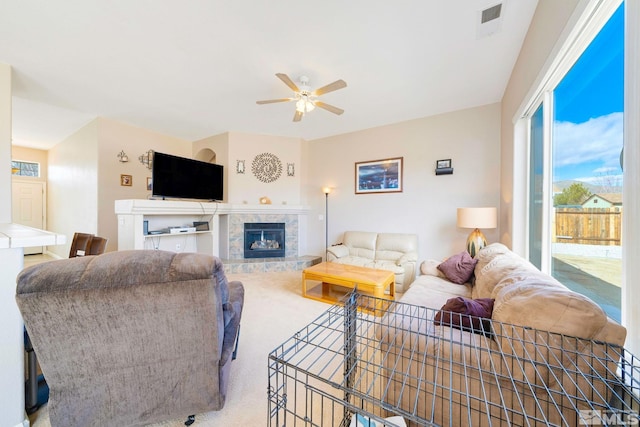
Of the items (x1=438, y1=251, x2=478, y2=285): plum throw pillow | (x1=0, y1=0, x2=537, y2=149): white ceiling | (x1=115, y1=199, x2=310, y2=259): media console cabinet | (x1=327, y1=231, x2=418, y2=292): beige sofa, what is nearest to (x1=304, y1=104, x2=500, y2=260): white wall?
(x1=327, y1=231, x2=418, y2=292): beige sofa

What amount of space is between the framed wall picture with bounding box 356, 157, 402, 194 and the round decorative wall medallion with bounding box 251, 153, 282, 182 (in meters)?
1.70

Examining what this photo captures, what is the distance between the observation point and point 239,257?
4.55 meters

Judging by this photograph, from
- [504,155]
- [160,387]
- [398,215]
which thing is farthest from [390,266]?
[160,387]

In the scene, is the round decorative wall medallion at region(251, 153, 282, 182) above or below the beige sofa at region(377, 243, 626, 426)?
above

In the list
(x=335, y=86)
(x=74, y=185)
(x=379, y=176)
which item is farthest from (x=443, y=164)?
(x=74, y=185)

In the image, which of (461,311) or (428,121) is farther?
(428,121)

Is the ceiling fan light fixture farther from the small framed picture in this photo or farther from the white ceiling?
the small framed picture

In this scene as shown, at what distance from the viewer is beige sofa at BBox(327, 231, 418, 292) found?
11.2 ft

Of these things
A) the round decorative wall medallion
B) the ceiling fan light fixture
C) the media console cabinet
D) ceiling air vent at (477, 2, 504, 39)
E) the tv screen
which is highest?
ceiling air vent at (477, 2, 504, 39)

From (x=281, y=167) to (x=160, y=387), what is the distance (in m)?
4.20

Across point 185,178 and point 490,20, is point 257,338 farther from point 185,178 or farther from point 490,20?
point 490,20

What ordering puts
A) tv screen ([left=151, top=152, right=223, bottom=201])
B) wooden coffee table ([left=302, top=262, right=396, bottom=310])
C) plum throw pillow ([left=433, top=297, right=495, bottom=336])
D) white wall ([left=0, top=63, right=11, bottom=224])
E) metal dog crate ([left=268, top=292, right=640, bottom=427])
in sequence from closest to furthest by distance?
metal dog crate ([left=268, top=292, right=640, bottom=427]) → plum throw pillow ([left=433, top=297, right=495, bottom=336]) → white wall ([left=0, top=63, right=11, bottom=224]) → wooden coffee table ([left=302, top=262, right=396, bottom=310]) → tv screen ([left=151, top=152, right=223, bottom=201])

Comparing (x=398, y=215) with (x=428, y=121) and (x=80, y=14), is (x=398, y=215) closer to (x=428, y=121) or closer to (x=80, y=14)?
(x=428, y=121)

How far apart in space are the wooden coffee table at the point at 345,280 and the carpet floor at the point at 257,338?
0.22m
